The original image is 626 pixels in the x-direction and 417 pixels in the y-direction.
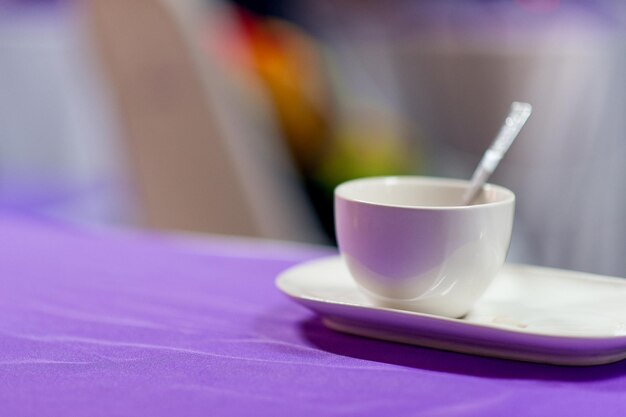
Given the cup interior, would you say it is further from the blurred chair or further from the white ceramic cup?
the blurred chair

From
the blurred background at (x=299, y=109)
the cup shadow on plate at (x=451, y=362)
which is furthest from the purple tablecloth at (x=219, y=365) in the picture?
the blurred background at (x=299, y=109)

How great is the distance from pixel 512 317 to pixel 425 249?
68 mm

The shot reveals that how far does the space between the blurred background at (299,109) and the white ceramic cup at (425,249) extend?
0.62 meters

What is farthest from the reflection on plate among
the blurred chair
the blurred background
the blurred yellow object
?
the blurred yellow object

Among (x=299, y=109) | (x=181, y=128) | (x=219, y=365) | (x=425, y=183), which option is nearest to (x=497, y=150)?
(x=425, y=183)

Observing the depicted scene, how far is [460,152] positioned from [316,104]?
16.1 inches

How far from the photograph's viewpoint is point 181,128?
1.30m

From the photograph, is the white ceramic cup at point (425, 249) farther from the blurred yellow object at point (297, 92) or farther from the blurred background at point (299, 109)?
the blurred yellow object at point (297, 92)

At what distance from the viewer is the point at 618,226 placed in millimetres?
1714

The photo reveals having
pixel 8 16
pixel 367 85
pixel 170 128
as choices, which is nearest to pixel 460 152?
pixel 367 85

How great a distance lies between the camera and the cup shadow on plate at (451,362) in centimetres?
38

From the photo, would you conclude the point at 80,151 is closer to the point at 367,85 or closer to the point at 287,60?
the point at 287,60

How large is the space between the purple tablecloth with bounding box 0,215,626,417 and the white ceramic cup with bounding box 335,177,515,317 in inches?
1.2

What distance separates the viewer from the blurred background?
4.25 ft
